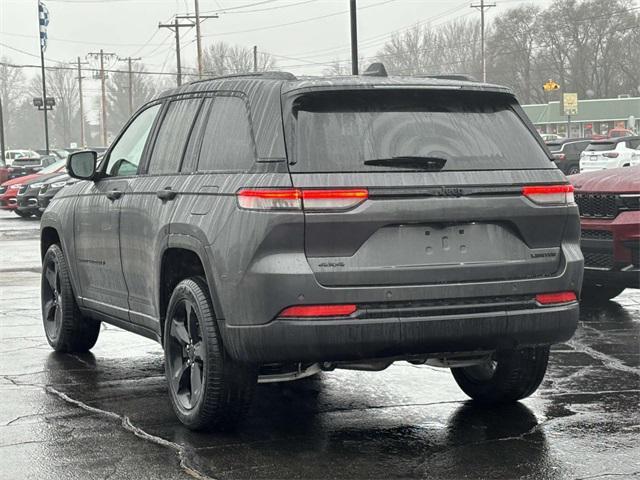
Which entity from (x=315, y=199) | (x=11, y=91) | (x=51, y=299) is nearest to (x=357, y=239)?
(x=315, y=199)

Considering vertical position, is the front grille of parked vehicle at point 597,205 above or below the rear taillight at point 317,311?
above

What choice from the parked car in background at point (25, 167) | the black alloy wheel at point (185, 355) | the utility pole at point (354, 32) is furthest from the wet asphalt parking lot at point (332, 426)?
the parked car in background at point (25, 167)

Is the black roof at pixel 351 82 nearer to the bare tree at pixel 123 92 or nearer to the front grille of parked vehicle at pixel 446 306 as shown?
the front grille of parked vehicle at pixel 446 306

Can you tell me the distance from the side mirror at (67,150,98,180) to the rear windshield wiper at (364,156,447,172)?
107 inches

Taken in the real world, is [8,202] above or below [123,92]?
below

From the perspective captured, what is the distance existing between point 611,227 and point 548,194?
4.09m

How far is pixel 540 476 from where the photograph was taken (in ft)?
15.5

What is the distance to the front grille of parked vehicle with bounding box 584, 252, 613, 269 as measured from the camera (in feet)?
30.5

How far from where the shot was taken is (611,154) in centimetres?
3931

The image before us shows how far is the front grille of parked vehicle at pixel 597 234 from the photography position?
30.6 feet

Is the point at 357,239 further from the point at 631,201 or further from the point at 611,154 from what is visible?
the point at 611,154

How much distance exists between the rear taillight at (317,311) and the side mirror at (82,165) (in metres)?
2.74

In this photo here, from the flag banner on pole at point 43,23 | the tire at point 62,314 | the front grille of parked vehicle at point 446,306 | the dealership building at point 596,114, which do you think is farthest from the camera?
the dealership building at point 596,114

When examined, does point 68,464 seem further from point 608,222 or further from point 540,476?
point 608,222
